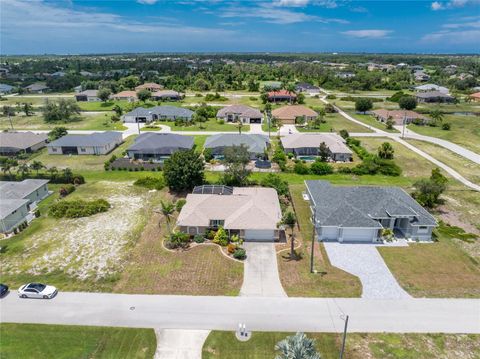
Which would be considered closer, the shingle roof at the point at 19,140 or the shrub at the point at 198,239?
the shrub at the point at 198,239

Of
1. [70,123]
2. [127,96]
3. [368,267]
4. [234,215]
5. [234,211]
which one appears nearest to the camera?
[368,267]

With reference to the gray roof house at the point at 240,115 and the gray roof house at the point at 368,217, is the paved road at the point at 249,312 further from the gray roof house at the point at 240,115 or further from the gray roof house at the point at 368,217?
the gray roof house at the point at 240,115

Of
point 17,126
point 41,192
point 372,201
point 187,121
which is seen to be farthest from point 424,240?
point 17,126

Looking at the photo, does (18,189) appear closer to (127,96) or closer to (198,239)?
(198,239)

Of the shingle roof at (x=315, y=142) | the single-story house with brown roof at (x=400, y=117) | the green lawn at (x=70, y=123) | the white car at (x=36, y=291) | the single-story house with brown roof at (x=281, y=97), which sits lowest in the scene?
the white car at (x=36, y=291)

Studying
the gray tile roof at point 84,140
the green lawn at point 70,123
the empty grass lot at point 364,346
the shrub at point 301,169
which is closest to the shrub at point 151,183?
the gray tile roof at point 84,140

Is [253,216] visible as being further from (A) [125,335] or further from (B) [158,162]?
(B) [158,162]

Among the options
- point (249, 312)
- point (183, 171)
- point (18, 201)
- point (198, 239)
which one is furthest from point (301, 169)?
point (18, 201)

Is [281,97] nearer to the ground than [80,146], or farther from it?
farther from it
